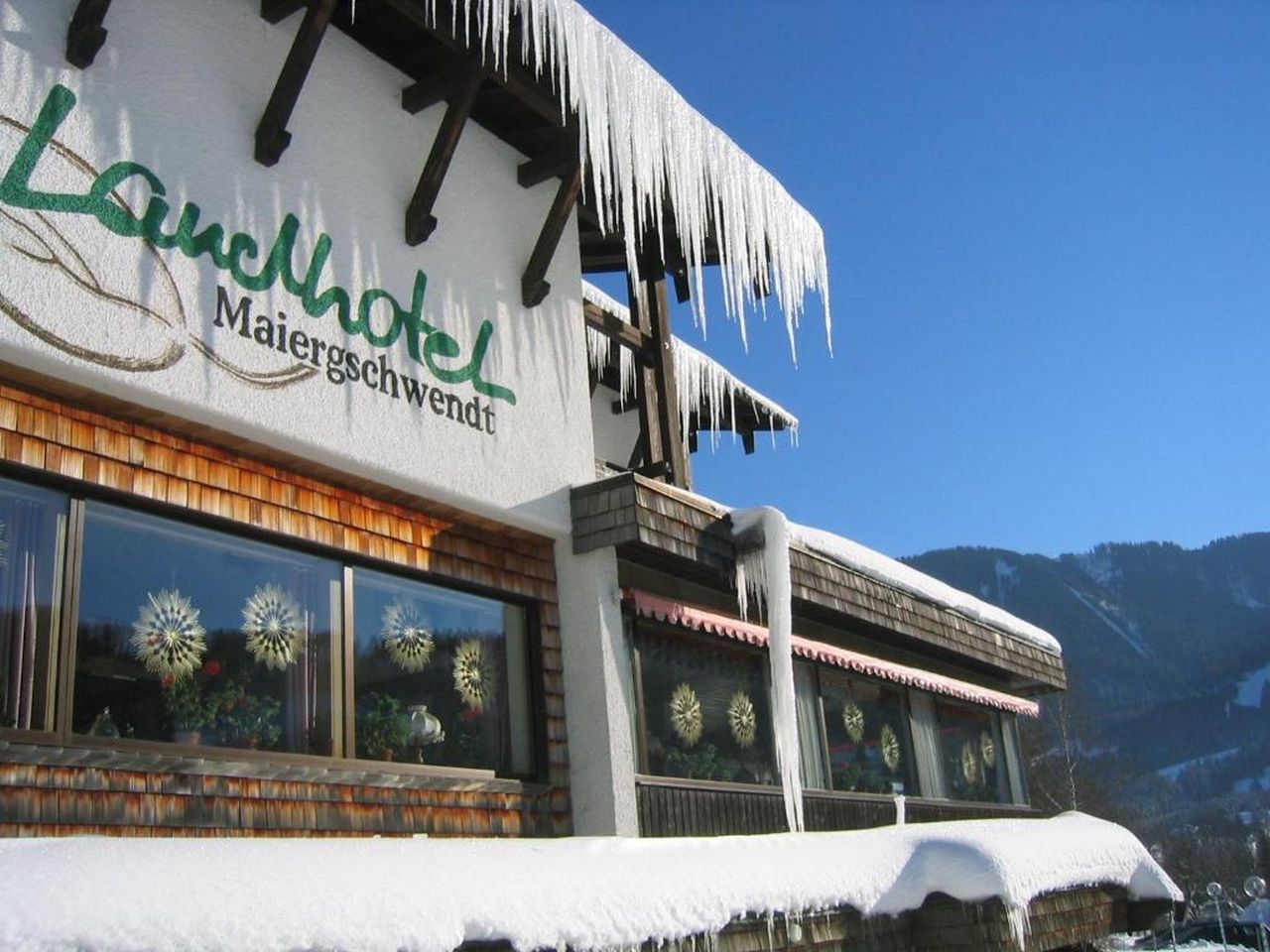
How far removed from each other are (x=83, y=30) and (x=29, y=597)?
2327 millimetres

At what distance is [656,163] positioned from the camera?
8.37 meters

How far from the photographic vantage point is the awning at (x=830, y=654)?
26.6 feet

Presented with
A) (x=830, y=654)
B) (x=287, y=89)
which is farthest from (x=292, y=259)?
(x=830, y=654)

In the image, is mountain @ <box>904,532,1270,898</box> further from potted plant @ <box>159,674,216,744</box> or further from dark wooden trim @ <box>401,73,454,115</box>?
potted plant @ <box>159,674,216,744</box>

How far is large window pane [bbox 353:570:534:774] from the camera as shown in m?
6.58

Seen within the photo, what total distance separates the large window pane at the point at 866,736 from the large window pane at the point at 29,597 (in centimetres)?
616

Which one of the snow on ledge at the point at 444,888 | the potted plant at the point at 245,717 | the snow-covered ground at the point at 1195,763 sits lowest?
the snow on ledge at the point at 444,888

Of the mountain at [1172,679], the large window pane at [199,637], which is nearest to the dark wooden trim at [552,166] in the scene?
the large window pane at [199,637]

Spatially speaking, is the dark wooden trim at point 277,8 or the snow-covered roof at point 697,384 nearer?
the dark wooden trim at point 277,8

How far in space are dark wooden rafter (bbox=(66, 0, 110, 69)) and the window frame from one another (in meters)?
1.76

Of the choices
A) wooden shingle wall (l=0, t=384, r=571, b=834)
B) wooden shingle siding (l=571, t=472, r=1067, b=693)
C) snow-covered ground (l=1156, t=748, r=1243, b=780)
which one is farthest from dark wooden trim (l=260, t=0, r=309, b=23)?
snow-covered ground (l=1156, t=748, r=1243, b=780)

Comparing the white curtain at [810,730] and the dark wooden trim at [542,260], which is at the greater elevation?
the dark wooden trim at [542,260]

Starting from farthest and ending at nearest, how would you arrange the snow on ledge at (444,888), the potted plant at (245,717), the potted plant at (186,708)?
the potted plant at (245,717) → the potted plant at (186,708) → the snow on ledge at (444,888)

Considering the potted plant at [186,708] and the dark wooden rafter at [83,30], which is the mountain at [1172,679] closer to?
the potted plant at [186,708]
